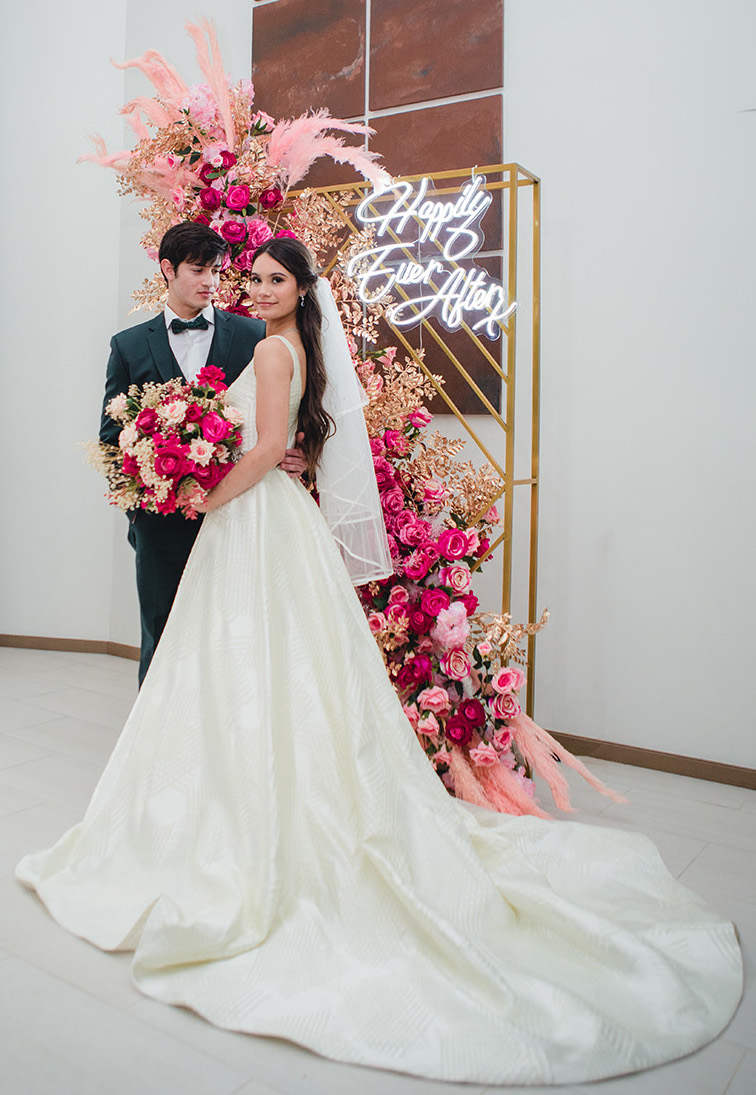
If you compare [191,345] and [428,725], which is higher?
[191,345]

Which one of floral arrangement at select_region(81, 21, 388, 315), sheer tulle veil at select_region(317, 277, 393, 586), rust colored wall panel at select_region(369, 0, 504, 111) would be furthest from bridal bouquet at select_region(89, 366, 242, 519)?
rust colored wall panel at select_region(369, 0, 504, 111)

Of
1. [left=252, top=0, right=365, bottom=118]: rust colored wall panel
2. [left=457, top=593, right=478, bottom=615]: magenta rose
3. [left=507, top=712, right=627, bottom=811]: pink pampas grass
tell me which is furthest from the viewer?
[left=252, top=0, right=365, bottom=118]: rust colored wall panel

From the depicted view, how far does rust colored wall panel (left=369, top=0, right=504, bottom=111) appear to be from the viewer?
351 cm

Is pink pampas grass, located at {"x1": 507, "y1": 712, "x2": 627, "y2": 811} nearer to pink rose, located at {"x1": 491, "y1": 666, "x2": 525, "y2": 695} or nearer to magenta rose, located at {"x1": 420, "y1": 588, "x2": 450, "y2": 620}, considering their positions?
pink rose, located at {"x1": 491, "y1": 666, "x2": 525, "y2": 695}

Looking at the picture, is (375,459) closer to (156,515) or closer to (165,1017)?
(156,515)

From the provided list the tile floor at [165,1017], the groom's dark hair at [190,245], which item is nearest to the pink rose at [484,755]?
Answer: the tile floor at [165,1017]

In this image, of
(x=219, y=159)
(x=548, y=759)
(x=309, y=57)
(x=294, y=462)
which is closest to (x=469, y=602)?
(x=548, y=759)

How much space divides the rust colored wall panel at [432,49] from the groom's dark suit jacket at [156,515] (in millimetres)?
1565

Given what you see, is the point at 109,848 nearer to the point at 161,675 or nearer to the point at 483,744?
the point at 161,675

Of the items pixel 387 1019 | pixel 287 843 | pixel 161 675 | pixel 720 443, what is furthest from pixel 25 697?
pixel 720 443

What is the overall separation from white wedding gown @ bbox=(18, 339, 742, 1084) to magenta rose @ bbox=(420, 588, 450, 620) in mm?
541

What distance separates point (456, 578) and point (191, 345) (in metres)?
1.17

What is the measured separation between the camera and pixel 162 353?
2836mm

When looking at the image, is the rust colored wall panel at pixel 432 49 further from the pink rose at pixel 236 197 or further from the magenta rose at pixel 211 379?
the magenta rose at pixel 211 379
